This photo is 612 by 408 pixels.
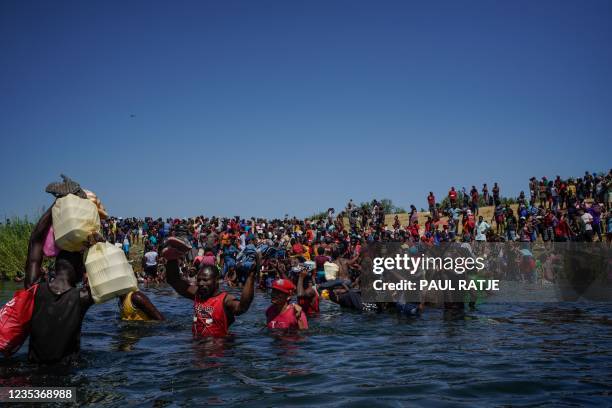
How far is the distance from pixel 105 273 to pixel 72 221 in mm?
584

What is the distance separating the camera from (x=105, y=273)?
5.23 metres

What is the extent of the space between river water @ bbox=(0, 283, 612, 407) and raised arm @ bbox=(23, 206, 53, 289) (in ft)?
3.00

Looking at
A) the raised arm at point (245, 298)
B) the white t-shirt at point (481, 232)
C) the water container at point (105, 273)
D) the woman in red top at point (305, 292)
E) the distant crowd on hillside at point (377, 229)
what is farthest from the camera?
the white t-shirt at point (481, 232)

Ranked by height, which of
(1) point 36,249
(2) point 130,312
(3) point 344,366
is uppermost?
(1) point 36,249

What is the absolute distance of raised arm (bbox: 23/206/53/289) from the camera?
5605 mm

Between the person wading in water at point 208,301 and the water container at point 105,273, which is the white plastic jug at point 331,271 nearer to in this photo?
the person wading in water at point 208,301

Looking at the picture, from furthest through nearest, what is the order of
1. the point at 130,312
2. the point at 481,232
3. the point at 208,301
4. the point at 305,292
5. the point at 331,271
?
the point at 481,232, the point at 331,271, the point at 305,292, the point at 130,312, the point at 208,301

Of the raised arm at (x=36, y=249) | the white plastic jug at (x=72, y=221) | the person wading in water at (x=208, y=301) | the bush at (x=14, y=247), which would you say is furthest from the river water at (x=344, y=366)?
the bush at (x=14, y=247)

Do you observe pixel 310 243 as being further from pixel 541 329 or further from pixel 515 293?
Result: pixel 541 329

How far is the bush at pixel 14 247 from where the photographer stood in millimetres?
25992

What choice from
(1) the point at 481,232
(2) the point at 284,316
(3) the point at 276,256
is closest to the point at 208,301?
(2) the point at 284,316

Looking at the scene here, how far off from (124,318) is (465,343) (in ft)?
20.2

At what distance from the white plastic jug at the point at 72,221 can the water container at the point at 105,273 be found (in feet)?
0.58

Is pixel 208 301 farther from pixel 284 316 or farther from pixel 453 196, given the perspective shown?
pixel 453 196
